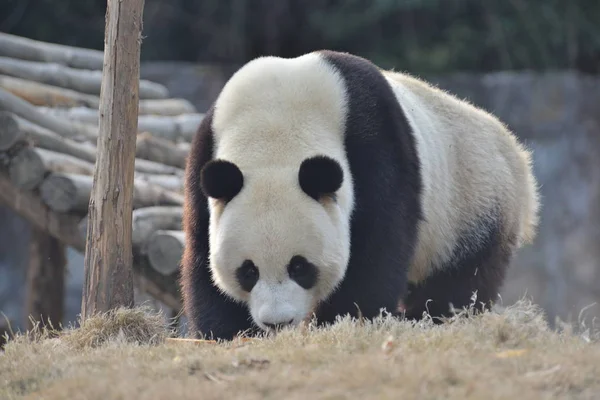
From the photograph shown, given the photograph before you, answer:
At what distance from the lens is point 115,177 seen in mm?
5480

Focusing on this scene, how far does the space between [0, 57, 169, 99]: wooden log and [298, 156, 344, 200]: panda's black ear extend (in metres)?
4.94

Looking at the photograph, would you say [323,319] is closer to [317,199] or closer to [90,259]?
[317,199]

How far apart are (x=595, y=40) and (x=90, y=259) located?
31.6 ft

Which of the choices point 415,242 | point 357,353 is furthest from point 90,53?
point 357,353

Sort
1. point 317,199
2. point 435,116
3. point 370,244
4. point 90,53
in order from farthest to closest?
1. point 90,53
2. point 435,116
3. point 370,244
4. point 317,199

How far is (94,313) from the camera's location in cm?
541

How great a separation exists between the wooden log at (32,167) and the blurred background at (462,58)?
5349mm

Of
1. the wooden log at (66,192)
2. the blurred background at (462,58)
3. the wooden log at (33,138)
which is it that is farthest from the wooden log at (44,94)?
the blurred background at (462,58)

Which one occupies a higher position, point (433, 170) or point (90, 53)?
point (90, 53)

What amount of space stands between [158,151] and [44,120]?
112cm

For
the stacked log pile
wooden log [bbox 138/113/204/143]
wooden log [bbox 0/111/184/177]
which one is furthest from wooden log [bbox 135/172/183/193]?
wooden log [bbox 138/113/204/143]

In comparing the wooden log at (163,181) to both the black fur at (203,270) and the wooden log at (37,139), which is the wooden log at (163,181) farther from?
the black fur at (203,270)

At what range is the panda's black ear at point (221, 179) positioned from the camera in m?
4.72

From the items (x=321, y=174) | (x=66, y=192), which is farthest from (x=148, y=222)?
(x=321, y=174)
